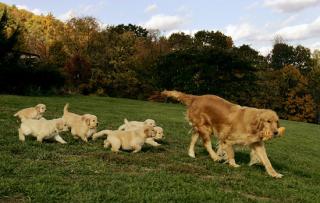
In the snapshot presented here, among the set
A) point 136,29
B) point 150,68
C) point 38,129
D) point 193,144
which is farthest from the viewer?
point 136,29

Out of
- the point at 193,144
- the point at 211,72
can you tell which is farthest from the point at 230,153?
the point at 211,72

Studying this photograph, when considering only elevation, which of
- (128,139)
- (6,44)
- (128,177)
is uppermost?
(6,44)

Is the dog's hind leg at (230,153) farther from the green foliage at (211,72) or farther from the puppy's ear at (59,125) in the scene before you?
the green foliage at (211,72)

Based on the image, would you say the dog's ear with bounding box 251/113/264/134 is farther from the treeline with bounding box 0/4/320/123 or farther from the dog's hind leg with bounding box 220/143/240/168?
the treeline with bounding box 0/4/320/123

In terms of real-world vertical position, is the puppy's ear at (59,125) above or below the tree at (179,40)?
below

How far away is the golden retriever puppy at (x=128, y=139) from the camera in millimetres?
11820

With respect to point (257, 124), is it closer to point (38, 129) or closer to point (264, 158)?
point (264, 158)

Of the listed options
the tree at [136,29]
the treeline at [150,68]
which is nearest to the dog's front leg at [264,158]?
the treeline at [150,68]

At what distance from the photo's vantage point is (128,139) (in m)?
12.0

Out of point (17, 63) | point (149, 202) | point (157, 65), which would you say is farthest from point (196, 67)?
point (149, 202)

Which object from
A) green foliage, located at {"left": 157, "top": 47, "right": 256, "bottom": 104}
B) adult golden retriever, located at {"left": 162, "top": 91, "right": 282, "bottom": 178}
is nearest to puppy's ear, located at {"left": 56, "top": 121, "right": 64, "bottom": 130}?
adult golden retriever, located at {"left": 162, "top": 91, "right": 282, "bottom": 178}

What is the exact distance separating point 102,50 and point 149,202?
2539 inches

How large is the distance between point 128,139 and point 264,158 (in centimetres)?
334

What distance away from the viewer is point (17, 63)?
40812mm
